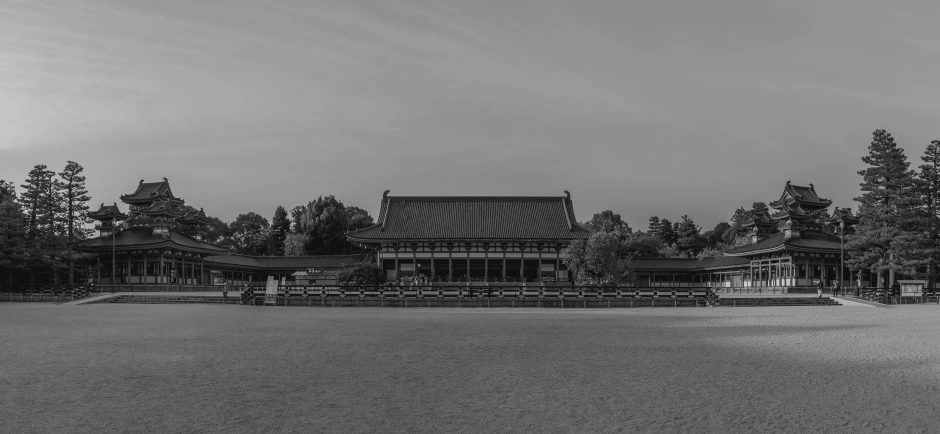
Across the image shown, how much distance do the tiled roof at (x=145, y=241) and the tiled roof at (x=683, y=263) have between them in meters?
35.9

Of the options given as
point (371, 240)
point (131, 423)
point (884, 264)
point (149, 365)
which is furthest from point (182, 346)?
point (884, 264)

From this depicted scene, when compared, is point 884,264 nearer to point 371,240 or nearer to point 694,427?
point 371,240

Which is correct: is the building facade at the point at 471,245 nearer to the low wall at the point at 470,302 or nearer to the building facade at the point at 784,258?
the building facade at the point at 784,258

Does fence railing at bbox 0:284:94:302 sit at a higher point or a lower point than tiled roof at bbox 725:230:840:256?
lower

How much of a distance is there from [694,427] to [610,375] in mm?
3381

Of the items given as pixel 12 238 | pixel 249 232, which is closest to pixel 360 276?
pixel 12 238

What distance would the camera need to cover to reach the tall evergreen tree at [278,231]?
3349 inches

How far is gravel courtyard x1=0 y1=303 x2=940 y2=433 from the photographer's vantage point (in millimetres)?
7789

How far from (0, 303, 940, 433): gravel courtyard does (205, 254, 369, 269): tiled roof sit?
41.8 meters

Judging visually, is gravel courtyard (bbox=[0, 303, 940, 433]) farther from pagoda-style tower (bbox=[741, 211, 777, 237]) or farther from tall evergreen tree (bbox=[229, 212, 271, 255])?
tall evergreen tree (bbox=[229, 212, 271, 255])

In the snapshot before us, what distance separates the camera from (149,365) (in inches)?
463

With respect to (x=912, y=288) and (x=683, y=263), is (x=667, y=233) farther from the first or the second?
(x=912, y=288)

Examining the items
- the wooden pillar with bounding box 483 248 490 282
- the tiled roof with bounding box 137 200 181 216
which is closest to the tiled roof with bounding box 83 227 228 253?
the tiled roof with bounding box 137 200 181 216

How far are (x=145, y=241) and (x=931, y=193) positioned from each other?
2187 inches
